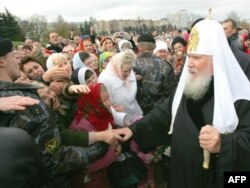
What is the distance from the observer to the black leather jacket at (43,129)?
2168 millimetres

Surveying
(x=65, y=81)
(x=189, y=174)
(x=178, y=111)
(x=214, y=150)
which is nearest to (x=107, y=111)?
(x=65, y=81)

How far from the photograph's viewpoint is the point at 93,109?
3221 mm

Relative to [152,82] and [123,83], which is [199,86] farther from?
[152,82]

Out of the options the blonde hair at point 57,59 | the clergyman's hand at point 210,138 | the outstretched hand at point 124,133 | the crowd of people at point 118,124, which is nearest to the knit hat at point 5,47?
the crowd of people at point 118,124

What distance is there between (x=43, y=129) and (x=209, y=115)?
4.19 feet

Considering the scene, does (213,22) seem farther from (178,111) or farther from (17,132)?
(17,132)

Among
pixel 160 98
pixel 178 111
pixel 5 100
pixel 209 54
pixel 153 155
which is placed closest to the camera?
pixel 5 100

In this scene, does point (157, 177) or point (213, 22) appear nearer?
point (213, 22)

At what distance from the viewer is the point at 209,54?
2.65 m

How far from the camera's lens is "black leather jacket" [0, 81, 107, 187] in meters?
2.17

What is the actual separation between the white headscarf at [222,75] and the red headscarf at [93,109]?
1008mm

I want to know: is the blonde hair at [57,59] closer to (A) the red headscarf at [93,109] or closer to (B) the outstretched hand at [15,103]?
(A) the red headscarf at [93,109]

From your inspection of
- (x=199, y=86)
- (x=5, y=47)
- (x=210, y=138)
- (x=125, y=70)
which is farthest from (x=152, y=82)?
(x=5, y=47)

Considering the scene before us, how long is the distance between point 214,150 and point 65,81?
5.69 ft
